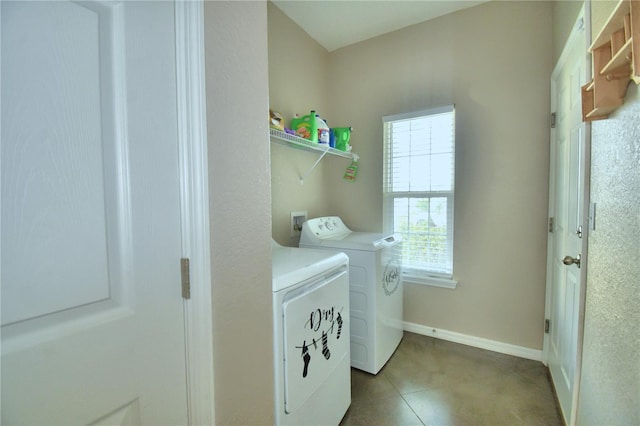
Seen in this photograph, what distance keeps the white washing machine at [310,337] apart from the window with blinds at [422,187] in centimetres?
112

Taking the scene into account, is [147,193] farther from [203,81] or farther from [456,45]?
[456,45]

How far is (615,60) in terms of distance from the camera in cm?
76

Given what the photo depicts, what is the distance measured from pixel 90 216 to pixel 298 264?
0.88 metres

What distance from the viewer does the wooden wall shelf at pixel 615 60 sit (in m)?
0.66

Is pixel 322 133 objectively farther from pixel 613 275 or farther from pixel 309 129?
pixel 613 275

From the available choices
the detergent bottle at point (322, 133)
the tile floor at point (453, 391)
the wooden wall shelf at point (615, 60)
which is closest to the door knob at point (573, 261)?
the wooden wall shelf at point (615, 60)

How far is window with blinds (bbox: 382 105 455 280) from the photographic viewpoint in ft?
7.53

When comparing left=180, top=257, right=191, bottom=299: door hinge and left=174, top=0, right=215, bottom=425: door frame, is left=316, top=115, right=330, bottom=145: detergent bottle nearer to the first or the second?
left=174, top=0, right=215, bottom=425: door frame

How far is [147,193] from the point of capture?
0.66 metres

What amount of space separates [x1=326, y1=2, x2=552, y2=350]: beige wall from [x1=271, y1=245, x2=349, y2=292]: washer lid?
4.28ft

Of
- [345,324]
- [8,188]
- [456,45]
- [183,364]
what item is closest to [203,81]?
[8,188]

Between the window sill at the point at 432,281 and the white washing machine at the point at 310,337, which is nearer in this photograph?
the white washing machine at the point at 310,337

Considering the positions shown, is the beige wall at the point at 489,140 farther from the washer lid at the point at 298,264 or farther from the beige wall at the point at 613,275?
the washer lid at the point at 298,264

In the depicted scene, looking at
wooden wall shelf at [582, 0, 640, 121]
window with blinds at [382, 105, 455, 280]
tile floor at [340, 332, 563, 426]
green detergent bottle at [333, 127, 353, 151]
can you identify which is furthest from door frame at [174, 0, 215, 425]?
window with blinds at [382, 105, 455, 280]
